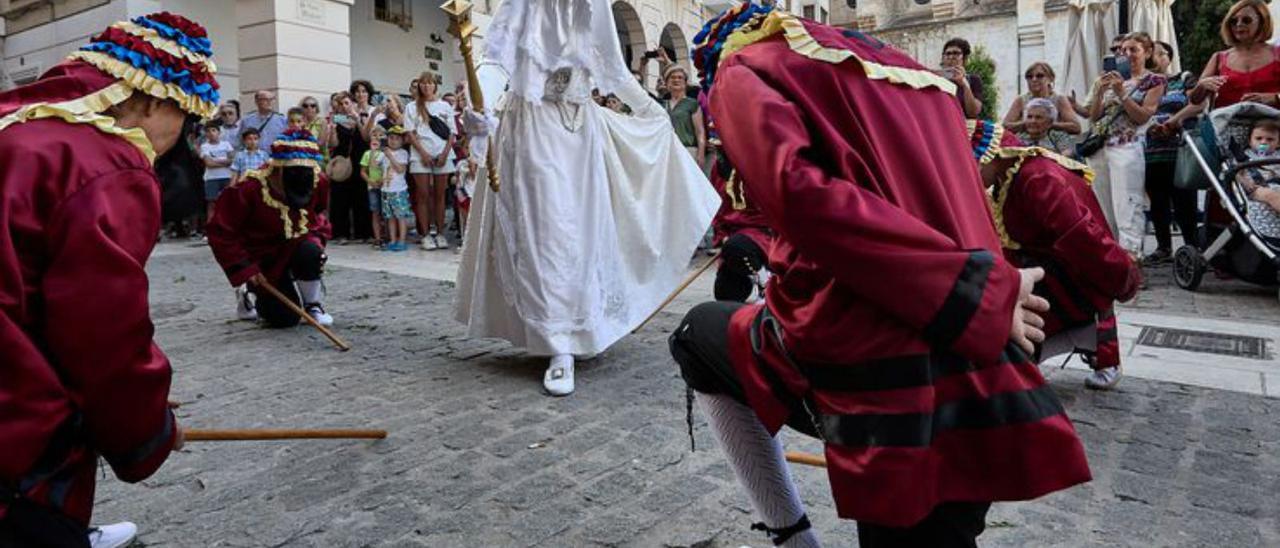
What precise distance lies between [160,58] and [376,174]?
8.27 metres

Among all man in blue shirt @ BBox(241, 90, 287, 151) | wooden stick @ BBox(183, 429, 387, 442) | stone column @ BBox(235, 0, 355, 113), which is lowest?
wooden stick @ BBox(183, 429, 387, 442)

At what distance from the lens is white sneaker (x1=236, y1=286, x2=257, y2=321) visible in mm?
5832

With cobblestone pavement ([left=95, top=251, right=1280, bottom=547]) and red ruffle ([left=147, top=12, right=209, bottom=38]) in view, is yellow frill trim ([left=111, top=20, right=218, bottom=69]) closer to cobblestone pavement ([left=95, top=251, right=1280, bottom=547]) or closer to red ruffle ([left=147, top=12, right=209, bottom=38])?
red ruffle ([left=147, top=12, right=209, bottom=38])

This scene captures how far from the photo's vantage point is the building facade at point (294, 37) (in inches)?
446

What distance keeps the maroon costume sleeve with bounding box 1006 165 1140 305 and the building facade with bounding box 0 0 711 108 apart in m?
7.56

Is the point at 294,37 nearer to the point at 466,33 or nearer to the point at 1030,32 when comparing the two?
the point at 466,33

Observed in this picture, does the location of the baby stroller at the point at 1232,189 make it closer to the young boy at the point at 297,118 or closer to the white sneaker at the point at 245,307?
the white sneaker at the point at 245,307

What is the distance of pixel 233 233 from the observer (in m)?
5.24

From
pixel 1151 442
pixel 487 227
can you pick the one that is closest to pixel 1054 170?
pixel 1151 442

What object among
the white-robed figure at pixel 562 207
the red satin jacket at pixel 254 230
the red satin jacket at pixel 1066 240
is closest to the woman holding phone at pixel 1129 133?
the red satin jacket at pixel 1066 240

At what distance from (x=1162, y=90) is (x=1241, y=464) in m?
5.41

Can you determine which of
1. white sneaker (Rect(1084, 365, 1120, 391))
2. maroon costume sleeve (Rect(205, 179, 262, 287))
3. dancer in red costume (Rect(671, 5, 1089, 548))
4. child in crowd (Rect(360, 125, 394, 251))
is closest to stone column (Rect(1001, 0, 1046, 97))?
child in crowd (Rect(360, 125, 394, 251))

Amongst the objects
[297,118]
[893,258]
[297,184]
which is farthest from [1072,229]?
[297,118]

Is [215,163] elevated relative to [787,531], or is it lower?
elevated
